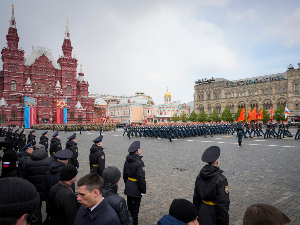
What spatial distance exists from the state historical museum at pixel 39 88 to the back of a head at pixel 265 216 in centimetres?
5301

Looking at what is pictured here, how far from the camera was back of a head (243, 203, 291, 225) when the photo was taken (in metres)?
Answer: 1.42

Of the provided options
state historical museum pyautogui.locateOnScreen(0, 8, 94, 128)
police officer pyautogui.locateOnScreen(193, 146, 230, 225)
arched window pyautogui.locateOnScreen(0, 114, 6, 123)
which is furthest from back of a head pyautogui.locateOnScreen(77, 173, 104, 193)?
arched window pyautogui.locateOnScreen(0, 114, 6, 123)

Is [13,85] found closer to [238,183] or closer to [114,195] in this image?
[238,183]

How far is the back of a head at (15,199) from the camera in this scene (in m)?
1.26

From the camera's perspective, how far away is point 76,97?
55.7 meters

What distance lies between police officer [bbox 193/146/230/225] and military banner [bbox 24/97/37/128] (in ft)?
170

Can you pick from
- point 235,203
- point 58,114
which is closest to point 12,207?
point 235,203

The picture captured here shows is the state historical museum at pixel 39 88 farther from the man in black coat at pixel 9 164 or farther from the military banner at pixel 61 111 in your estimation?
the man in black coat at pixel 9 164

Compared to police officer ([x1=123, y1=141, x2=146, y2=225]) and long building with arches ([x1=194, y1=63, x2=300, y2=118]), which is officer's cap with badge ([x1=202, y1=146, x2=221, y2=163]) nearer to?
police officer ([x1=123, y1=141, x2=146, y2=225])

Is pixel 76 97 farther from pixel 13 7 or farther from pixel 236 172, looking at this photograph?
pixel 236 172

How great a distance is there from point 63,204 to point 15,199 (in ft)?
5.21

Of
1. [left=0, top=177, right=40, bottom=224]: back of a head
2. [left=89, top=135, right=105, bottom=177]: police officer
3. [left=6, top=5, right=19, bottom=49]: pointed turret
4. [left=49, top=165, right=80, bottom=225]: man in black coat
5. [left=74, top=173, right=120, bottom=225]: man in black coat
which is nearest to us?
[left=0, top=177, right=40, bottom=224]: back of a head

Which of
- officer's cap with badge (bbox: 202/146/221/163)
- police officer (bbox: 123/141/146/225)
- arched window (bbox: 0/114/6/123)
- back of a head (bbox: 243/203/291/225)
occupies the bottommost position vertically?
police officer (bbox: 123/141/146/225)

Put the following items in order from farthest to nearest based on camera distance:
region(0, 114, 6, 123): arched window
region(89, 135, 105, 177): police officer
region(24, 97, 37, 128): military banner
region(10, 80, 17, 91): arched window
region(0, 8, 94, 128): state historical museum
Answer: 1. region(10, 80, 17, 91): arched window
2. region(0, 8, 94, 128): state historical museum
3. region(24, 97, 37, 128): military banner
4. region(0, 114, 6, 123): arched window
5. region(89, 135, 105, 177): police officer
